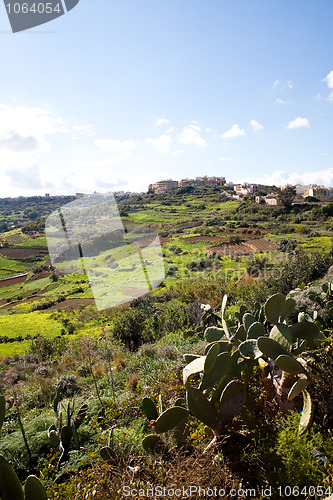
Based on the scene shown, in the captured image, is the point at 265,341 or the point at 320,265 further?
the point at 320,265

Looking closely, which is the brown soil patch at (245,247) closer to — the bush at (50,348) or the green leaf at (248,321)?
the bush at (50,348)

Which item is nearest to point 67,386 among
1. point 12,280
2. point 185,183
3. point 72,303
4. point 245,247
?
point 72,303

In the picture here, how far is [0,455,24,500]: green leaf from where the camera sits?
4.79 ft

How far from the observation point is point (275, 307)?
6.54ft

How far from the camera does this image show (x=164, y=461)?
176 cm

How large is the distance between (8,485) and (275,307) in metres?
1.81

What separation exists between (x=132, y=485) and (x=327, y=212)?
1809 inches

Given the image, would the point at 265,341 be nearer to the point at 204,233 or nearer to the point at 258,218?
the point at 204,233

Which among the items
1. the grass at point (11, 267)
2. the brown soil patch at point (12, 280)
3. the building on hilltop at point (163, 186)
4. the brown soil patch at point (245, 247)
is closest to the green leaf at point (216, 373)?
the brown soil patch at point (245, 247)

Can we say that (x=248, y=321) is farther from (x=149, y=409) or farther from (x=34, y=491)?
(x=34, y=491)

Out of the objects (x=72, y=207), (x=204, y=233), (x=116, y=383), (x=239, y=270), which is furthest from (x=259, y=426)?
(x=204, y=233)

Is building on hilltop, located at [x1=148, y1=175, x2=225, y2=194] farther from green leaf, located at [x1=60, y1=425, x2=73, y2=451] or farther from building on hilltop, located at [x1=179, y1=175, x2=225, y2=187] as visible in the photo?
green leaf, located at [x1=60, y1=425, x2=73, y2=451]

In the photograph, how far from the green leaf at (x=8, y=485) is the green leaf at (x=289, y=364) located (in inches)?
59.3

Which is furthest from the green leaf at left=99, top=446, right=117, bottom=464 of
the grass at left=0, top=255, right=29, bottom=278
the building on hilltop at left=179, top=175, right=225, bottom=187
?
the building on hilltop at left=179, top=175, right=225, bottom=187
